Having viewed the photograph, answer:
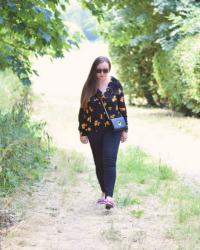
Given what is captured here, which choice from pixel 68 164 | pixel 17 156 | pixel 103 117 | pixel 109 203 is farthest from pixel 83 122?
pixel 68 164

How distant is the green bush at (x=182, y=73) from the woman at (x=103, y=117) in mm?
6710

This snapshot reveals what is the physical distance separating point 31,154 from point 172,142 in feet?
14.6

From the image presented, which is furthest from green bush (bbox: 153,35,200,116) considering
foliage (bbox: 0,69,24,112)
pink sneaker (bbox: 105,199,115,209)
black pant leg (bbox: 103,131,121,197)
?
pink sneaker (bbox: 105,199,115,209)

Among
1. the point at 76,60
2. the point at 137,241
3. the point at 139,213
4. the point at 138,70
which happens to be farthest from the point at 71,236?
the point at 76,60

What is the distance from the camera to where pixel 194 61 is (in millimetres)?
13086

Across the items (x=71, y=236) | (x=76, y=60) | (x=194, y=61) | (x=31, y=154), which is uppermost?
(x=76, y=60)

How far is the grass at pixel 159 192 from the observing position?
5.51 m

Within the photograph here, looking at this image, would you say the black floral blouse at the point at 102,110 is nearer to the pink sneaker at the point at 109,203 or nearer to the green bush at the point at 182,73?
the pink sneaker at the point at 109,203

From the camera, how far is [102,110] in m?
6.41

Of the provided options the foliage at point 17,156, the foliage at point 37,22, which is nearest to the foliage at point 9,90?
the foliage at point 17,156

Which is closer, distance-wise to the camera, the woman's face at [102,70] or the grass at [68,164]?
the woman's face at [102,70]

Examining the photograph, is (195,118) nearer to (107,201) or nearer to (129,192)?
(129,192)

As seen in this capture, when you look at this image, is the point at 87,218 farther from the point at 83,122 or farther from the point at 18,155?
the point at 18,155

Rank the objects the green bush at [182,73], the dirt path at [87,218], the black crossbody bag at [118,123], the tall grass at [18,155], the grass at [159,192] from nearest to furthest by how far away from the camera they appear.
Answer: the dirt path at [87,218], the grass at [159,192], the black crossbody bag at [118,123], the tall grass at [18,155], the green bush at [182,73]
